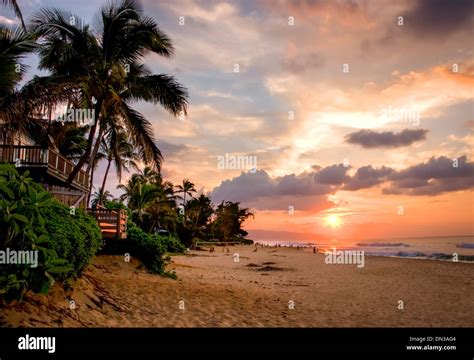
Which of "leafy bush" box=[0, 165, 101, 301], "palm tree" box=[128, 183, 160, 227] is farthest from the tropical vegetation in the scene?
"palm tree" box=[128, 183, 160, 227]

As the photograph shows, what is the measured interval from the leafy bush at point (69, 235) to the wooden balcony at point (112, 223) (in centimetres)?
629

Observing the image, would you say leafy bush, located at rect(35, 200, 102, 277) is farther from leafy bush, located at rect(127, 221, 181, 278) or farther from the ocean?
the ocean

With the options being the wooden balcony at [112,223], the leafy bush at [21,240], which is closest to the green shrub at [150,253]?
the wooden balcony at [112,223]

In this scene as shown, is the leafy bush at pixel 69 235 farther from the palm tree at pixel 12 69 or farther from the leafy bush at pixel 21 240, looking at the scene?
the palm tree at pixel 12 69

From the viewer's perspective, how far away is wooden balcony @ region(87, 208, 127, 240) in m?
16.6

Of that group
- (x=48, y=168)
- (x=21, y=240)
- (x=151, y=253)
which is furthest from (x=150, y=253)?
(x=21, y=240)

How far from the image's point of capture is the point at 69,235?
8.34 metres

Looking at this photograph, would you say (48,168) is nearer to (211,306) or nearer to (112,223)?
(112,223)

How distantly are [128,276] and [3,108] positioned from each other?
7256 mm

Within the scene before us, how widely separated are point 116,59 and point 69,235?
44.6ft

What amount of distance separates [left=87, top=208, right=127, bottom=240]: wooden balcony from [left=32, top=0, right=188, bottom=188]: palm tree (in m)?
3.59

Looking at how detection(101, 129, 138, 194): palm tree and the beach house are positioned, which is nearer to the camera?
the beach house
